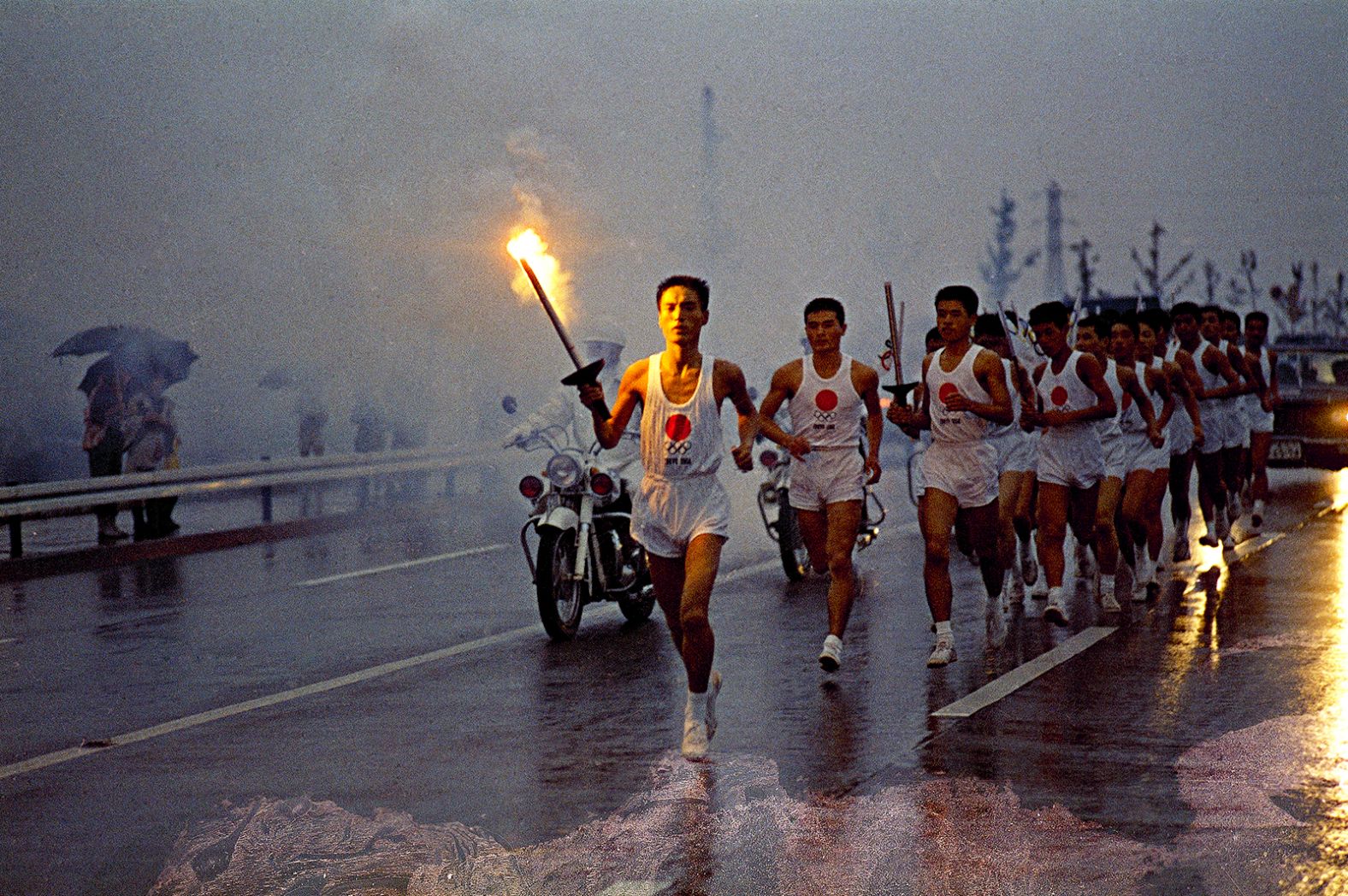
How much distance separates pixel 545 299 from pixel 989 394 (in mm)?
3291

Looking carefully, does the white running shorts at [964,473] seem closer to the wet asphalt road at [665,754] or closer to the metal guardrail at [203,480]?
the wet asphalt road at [665,754]

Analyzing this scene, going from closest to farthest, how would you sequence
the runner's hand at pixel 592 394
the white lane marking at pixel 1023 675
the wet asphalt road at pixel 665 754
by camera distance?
the wet asphalt road at pixel 665 754, the runner's hand at pixel 592 394, the white lane marking at pixel 1023 675

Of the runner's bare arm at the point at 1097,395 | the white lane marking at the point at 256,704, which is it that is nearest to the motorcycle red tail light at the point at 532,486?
the white lane marking at the point at 256,704

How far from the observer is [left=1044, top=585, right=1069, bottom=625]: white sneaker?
10788 mm

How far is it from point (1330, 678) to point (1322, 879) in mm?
3708

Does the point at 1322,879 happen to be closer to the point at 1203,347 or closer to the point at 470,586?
the point at 470,586

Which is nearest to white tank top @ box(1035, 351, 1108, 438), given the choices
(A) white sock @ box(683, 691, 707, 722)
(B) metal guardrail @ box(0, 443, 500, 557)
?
(A) white sock @ box(683, 691, 707, 722)

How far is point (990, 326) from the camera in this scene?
39.8 ft

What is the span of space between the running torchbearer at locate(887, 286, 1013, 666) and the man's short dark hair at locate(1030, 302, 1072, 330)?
1.45m

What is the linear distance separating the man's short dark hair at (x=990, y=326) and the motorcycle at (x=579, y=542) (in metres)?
2.72

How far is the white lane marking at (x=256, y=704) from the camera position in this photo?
7594 mm

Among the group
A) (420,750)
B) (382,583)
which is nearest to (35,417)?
(382,583)

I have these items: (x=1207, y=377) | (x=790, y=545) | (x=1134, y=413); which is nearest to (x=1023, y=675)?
(x=1134, y=413)

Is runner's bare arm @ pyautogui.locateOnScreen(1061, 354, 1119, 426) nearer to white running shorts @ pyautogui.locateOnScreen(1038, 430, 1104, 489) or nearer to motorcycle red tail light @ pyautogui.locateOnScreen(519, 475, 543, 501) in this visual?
white running shorts @ pyautogui.locateOnScreen(1038, 430, 1104, 489)
